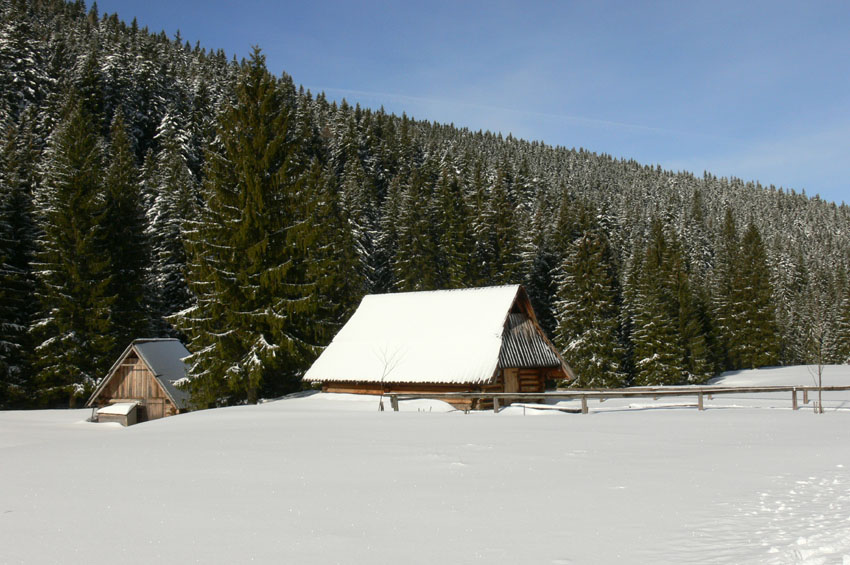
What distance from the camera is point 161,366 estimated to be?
33.2 metres

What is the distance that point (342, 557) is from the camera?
19.4 feet

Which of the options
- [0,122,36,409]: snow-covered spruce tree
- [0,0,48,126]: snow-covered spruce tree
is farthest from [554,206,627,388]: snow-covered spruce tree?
[0,0,48,126]: snow-covered spruce tree

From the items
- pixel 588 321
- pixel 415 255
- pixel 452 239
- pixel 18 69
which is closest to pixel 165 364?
pixel 415 255

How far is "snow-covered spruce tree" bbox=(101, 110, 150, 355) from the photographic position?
3906 centimetres

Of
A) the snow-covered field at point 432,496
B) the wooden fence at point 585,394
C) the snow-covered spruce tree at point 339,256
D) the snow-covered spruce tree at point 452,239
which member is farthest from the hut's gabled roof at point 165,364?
the snow-covered spruce tree at point 452,239

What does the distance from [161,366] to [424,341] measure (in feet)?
54.3

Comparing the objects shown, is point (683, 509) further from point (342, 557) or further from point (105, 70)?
point (105, 70)

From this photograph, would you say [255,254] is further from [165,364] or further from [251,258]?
[165,364]

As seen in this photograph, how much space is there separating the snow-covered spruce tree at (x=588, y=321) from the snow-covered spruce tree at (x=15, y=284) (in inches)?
1523

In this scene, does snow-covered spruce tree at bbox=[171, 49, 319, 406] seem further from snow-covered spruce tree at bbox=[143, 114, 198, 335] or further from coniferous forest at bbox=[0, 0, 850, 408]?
snow-covered spruce tree at bbox=[143, 114, 198, 335]

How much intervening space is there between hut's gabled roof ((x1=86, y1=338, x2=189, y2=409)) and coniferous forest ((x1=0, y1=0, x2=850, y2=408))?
139 inches

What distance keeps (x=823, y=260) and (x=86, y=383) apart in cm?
15901

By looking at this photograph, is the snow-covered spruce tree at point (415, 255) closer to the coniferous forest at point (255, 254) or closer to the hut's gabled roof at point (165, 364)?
the coniferous forest at point (255, 254)

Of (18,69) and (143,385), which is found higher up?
(18,69)
